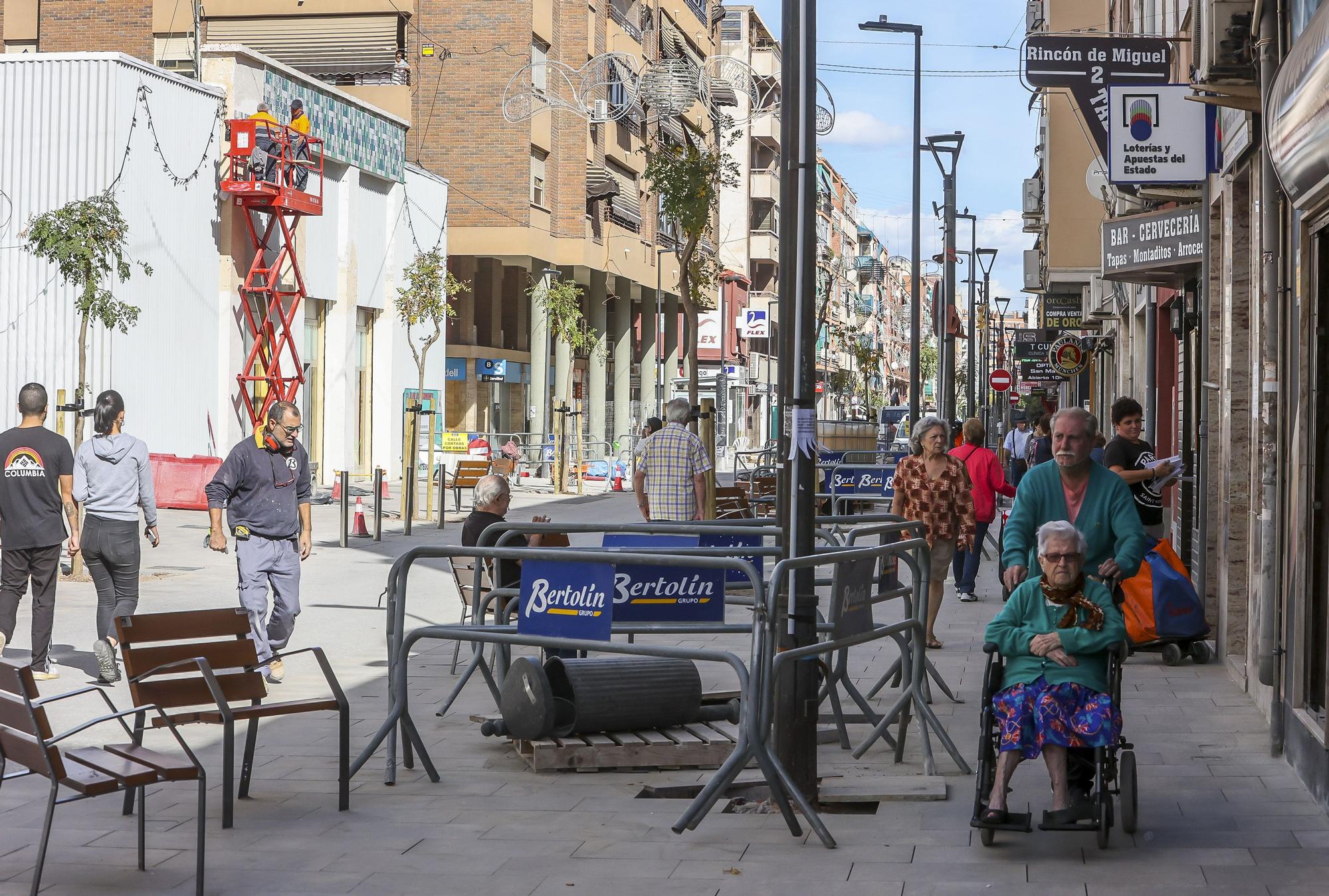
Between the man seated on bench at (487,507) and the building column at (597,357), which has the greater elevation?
the building column at (597,357)

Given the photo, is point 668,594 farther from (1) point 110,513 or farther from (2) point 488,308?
(2) point 488,308

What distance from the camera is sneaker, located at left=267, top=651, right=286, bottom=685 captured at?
1031 centimetres

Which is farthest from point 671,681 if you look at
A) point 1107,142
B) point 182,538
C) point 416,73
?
point 416,73

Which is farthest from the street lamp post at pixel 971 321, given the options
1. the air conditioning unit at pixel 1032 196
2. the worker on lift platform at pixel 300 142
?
the worker on lift platform at pixel 300 142

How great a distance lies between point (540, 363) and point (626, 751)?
41.1 m

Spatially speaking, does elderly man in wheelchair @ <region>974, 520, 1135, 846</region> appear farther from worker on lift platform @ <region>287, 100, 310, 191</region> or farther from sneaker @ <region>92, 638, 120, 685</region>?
worker on lift platform @ <region>287, 100, 310, 191</region>

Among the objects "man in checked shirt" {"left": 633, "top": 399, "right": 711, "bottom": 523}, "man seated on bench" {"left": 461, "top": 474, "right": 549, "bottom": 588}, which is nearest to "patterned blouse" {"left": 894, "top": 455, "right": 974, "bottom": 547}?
"man in checked shirt" {"left": 633, "top": 399, "right": 711, "bottom": 523}

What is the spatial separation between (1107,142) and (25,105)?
76.4ft

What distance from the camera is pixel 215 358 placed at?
31.8 meters

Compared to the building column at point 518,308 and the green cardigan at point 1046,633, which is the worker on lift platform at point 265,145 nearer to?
the building column at point 518,308

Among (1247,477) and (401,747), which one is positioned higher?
(1247,477)

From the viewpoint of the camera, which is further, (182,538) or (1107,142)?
(182,538)

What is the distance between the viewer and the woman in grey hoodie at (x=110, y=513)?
10398 mm

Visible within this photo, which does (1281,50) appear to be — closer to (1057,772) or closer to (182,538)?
(1057,772)
